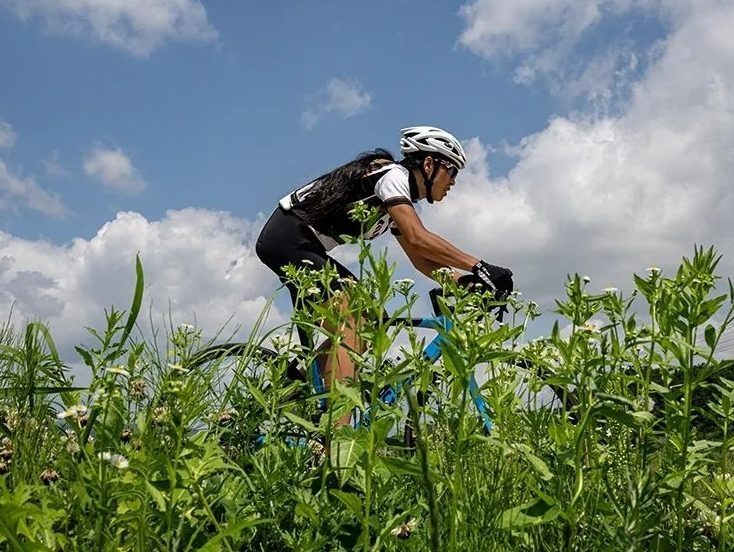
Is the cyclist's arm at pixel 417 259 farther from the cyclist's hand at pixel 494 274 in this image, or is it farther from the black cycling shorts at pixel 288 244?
the black cycling shorts at pixel 288 244

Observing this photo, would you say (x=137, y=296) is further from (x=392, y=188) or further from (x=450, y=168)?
(x=450, y=168)

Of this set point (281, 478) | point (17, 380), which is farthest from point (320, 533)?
point (17, 380)

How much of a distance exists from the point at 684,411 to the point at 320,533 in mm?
855

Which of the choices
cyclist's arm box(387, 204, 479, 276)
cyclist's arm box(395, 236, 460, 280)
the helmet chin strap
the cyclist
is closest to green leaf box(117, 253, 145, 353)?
the cyclist

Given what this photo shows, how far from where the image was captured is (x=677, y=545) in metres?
1.78

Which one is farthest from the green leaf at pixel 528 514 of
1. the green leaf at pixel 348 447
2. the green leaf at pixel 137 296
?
the green leaf at pixel 137 296

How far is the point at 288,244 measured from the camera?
563 centimetres

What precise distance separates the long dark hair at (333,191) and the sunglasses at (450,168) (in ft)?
3.07

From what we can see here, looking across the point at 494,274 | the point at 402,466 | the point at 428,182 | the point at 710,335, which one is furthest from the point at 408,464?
the point at 428,182

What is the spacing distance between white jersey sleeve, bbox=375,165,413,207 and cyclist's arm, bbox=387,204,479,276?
5 cm

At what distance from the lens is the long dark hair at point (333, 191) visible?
18.2 feet

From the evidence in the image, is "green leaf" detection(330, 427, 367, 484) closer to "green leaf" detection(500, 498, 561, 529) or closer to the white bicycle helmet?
"green leaf" detection(500, 498, 561, 529)

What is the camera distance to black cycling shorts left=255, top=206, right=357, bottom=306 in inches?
221

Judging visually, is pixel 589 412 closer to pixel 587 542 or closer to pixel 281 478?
pixel 587 542
